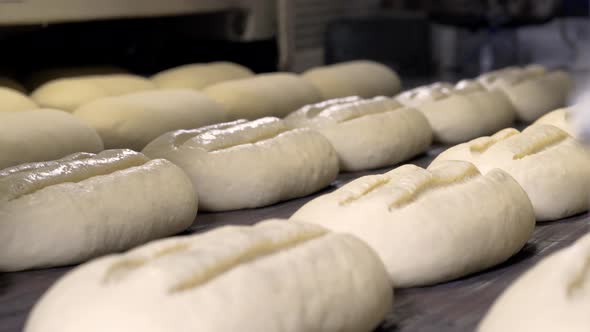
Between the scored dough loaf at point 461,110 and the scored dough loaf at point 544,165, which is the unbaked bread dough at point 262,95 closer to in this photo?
the scored dough loaf at point 461,110

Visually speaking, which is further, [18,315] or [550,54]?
[550,54]

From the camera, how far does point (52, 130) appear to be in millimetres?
2203

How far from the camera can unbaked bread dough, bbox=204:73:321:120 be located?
290 centimetres

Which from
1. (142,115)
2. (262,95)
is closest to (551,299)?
(142,115)

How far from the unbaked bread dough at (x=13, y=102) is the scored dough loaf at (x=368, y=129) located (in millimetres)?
895

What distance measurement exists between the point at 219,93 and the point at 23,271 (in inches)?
57.9

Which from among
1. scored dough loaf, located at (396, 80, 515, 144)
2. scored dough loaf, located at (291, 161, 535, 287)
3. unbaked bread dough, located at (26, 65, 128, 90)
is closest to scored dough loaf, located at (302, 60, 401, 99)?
scored dough loaf, located at (396, 80, 515, 144)

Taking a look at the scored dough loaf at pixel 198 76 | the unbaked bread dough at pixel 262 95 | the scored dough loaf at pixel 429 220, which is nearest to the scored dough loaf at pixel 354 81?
the unbaked bread dough at pixel 262 95

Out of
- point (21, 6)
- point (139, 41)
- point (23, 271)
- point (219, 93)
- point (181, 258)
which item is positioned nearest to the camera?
point (181, 258)

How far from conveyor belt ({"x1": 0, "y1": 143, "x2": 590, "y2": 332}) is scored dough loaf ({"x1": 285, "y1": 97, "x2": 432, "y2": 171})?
0.70m

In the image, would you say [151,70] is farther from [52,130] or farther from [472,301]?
[472,301]

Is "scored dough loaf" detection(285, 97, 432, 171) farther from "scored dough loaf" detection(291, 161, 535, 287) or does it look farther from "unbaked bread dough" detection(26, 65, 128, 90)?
"unbaked bread dough" detection(26, 65, 128, 90)

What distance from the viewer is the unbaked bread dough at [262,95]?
2.90 metres

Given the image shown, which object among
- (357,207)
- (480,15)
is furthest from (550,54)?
(357,207)
